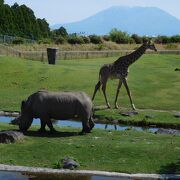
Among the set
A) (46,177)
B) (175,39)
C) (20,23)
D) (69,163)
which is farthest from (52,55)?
(175,39)

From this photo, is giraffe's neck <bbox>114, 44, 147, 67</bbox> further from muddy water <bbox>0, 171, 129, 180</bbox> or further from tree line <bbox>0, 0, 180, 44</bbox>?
tree line <bbox>0, 0, 180, 44</bbox>

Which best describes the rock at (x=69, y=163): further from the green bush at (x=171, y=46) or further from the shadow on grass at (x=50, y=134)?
the green bush at (x=171, y=46)

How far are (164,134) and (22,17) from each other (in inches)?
2402

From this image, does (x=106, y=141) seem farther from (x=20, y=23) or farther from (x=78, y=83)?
(x=20, y=23)

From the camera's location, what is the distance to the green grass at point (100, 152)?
57.4ft

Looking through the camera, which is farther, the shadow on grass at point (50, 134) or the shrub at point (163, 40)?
the shrub at point (163, 40)

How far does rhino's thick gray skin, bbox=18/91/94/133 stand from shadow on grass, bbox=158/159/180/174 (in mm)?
5225

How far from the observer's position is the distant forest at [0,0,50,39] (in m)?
76.6

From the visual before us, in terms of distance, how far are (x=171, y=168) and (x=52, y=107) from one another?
621cm

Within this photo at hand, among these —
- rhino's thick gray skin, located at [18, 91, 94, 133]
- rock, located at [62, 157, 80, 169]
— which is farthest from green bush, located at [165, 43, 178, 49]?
rock, located at [62, 157, 80, 169]

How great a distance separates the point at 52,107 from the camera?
21.6 metres

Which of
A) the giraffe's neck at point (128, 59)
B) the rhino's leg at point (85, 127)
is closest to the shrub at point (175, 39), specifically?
the giraffe's neck at point (128, 59)

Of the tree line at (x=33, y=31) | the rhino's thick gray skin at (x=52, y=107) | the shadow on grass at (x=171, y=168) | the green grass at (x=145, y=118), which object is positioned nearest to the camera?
the shadow on grass at (x=171, y=168)

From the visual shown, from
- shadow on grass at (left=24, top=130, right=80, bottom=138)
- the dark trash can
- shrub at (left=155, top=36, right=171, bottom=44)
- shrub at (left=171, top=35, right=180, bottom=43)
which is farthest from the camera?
shrub at (left=155, top=36, right=171, bottom=44)
